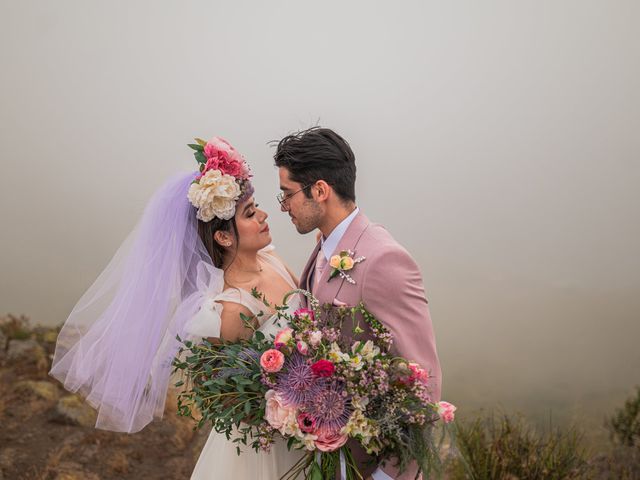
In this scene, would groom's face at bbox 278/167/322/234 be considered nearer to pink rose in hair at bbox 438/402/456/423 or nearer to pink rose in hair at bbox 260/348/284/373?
pink rose in hair at bbox 260/348/284/373

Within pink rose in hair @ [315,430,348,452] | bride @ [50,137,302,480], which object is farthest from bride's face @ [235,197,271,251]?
pink rose in hair @ [315,430,348,452]

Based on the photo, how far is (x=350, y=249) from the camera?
9.63 ft

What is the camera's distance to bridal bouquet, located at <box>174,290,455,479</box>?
244 centimetres

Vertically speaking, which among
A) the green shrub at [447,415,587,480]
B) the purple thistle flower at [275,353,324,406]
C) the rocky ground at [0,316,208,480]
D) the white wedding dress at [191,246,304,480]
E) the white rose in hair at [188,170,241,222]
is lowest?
the rocky ground at [0,316,208,480]

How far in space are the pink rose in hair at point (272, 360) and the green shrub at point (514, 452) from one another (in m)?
3.00

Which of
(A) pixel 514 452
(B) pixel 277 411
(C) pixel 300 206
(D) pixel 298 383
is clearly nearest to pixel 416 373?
(D) pixel 298 383

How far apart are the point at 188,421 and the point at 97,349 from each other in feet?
13.6

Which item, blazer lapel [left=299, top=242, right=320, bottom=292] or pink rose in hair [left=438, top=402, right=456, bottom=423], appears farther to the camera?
blazer lapel [left=299, top=242, right=320, bottom=292]

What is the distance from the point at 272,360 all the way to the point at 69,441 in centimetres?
498

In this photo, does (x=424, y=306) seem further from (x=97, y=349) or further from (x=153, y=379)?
(x=97, y=349)

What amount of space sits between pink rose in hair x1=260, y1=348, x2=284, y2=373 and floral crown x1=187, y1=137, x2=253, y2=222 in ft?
3.35

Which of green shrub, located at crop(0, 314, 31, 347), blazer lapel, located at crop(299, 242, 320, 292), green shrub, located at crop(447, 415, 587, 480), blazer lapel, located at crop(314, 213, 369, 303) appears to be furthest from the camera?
green shrub, located at crop(0, 314, 31, 347)

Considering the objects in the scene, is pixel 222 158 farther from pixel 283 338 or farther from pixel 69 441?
pixel 69 441

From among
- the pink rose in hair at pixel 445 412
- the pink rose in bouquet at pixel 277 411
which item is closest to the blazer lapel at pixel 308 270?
the pink rose in bouquet at pixel 277 411
